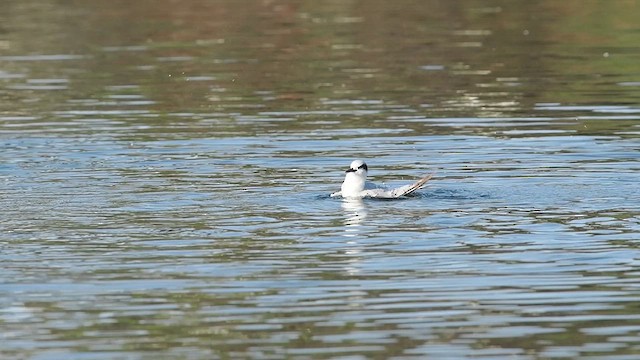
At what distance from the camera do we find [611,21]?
37.2m

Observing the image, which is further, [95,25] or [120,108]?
[95,25]

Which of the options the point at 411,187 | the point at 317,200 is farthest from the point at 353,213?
the point at 411,187

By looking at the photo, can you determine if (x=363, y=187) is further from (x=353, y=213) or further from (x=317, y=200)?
(x=353, y=213)

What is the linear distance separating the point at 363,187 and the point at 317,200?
0.54m

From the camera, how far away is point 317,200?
16719 millimetres

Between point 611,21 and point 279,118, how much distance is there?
52.0 ft

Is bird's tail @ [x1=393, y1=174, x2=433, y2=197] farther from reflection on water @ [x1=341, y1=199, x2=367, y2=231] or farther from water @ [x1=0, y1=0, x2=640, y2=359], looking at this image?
reflection on water @ [x1=341, y1=199, x2=367, y2=231]

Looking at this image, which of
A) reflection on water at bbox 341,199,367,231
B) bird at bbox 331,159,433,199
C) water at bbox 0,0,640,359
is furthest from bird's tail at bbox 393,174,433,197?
reflection on water at bbox 341,199,367,231

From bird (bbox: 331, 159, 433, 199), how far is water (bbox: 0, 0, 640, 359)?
0.18 meters

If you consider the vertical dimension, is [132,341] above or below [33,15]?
below

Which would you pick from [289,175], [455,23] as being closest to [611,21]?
[455,23]

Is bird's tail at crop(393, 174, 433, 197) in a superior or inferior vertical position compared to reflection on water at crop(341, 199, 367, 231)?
superior

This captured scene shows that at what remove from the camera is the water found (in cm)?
1134

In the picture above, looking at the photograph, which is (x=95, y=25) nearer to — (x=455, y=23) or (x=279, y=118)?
(x=455, y=23)
